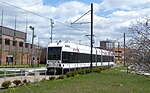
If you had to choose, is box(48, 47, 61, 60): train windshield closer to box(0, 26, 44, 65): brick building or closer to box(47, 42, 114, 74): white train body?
box(47, 42, 114, 74): white train body

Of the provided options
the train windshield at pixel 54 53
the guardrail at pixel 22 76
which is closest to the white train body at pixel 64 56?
the train windshield at pixel 54 53

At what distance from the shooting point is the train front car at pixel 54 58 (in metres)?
40.2

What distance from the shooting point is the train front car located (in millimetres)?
40156

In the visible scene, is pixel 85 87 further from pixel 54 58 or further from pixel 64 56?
pixel 64 56

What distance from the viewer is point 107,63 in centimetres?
7238

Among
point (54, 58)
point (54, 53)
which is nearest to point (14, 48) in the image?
point (54, 53)

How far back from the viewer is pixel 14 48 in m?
88.9

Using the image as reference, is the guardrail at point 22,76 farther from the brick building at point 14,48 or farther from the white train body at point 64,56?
the brick building at point 14,48

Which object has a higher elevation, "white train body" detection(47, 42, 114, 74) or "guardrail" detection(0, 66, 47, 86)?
"white train body" detection(47, 42, 114, 74)

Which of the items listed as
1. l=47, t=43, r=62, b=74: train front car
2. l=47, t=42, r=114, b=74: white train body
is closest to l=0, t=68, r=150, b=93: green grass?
l=47, t=43, r=62, b=74: train front car

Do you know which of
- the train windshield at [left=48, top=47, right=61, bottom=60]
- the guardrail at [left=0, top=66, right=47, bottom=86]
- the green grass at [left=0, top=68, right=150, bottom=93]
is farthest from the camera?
the train windshield at [left=48, top=47, right=61, bottom=60]

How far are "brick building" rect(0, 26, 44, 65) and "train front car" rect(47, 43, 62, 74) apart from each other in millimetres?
36796

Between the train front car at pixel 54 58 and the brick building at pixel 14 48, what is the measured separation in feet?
121

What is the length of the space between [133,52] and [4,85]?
10.8 metres
